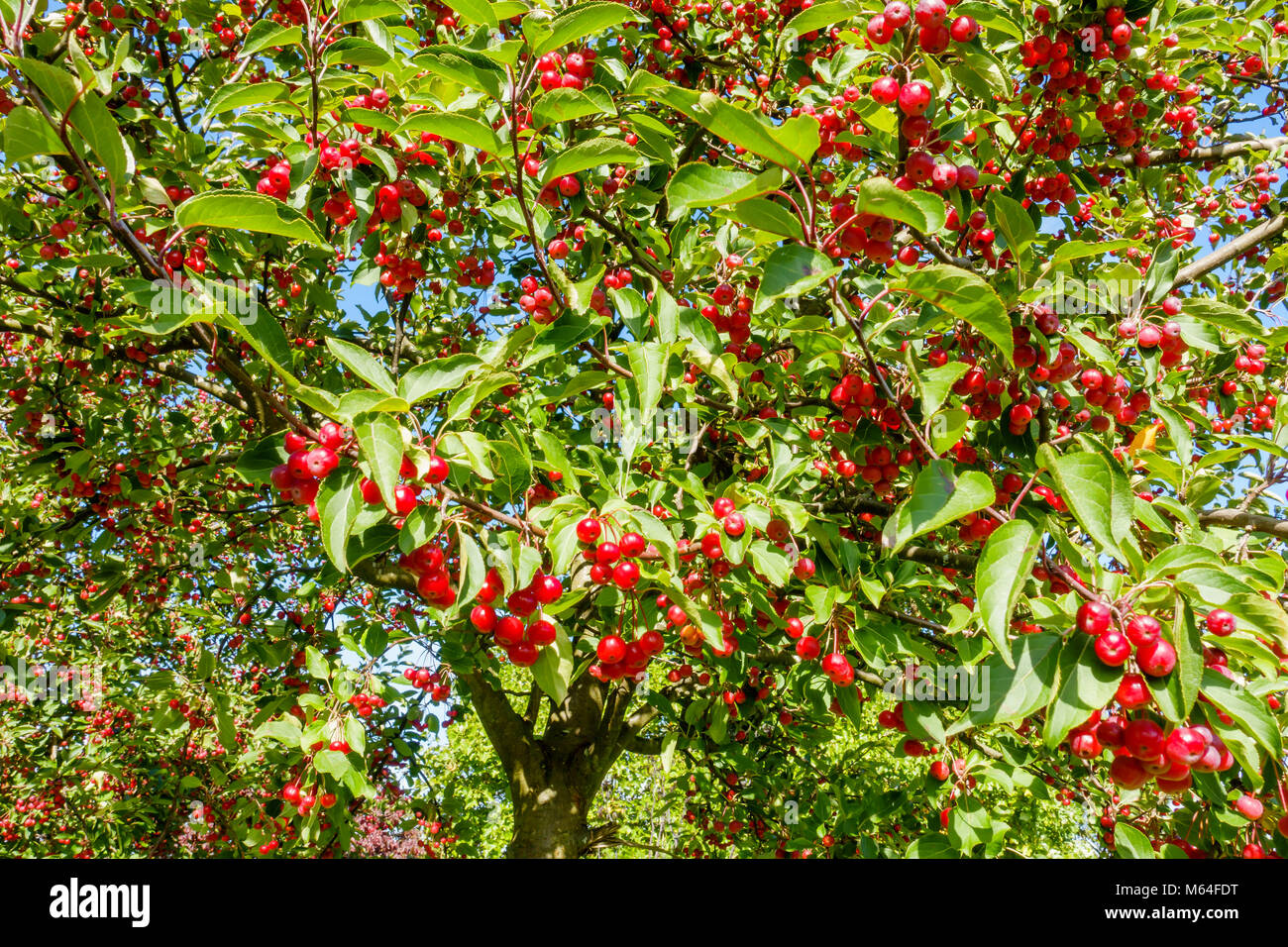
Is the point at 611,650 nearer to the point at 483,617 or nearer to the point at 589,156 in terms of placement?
the point at 483,617

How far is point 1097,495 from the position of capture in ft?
5.11

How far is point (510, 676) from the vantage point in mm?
13422

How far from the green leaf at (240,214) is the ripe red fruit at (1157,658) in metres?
2.03

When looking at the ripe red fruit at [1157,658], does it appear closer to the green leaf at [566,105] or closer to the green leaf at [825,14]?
the green leaf at [825,14]

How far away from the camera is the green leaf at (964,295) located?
1.56m

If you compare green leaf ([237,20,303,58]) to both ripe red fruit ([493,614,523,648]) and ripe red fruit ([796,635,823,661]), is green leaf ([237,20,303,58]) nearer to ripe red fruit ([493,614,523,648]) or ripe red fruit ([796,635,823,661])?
ripe red fruit ([493,614,523,648])

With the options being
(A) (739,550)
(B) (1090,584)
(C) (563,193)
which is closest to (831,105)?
(C) (563,193)

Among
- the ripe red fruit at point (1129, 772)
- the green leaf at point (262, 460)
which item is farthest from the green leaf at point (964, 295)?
the green leaf at point (262, 460)

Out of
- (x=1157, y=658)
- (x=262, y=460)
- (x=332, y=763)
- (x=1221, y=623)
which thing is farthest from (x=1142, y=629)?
(x=332, y=763)

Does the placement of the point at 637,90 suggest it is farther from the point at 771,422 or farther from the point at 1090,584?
the point at 1090,584

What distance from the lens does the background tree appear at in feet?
5.32

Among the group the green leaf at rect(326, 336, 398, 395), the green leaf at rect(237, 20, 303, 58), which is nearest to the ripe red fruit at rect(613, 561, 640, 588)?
the green leaf at rect(326, 336, 398, 395)

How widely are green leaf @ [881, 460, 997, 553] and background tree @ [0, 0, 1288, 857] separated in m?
0.01

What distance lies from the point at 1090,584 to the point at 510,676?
500 inches
